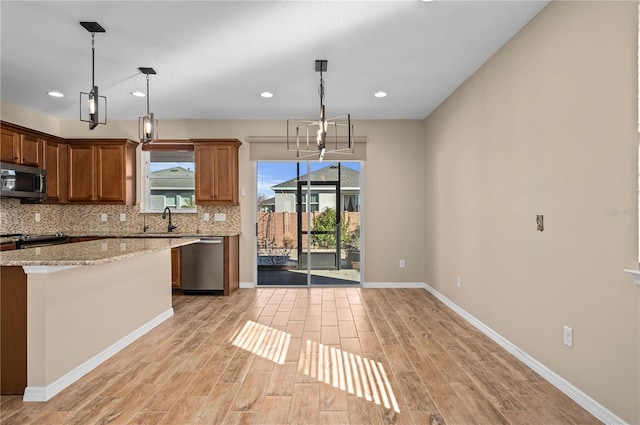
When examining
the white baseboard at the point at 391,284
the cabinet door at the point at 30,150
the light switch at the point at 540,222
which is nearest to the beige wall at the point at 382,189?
the white baseboard at the point at 391,284

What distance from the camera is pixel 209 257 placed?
16.1ft

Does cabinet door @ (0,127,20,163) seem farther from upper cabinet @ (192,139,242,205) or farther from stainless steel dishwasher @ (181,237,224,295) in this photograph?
stainless steel dishwasher @ (181,237,224,295)

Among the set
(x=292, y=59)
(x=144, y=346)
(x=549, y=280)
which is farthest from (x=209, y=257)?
(x=549, y=280)

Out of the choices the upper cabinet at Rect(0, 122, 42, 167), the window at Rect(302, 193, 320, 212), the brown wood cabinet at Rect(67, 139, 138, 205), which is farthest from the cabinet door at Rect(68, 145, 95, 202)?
the window at Rect(302, 193, 320, 212)

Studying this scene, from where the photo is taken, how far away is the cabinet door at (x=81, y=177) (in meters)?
5.13

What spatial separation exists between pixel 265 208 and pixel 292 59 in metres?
2.69

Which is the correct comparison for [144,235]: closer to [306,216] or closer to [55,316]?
[306,216]

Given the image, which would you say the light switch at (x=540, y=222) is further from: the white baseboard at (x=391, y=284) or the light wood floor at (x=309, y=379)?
the white baseboard at (x=391, y=284)

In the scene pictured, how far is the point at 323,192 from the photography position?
5.53 m

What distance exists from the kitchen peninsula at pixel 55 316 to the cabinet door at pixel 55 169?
9.68 ft

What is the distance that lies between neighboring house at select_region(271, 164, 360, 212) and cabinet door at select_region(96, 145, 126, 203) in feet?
7.44

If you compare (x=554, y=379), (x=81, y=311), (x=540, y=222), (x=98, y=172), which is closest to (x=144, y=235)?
(x=98, y=172)

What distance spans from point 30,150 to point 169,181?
1747 mm

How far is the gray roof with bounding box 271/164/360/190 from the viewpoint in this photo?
5.52 m
